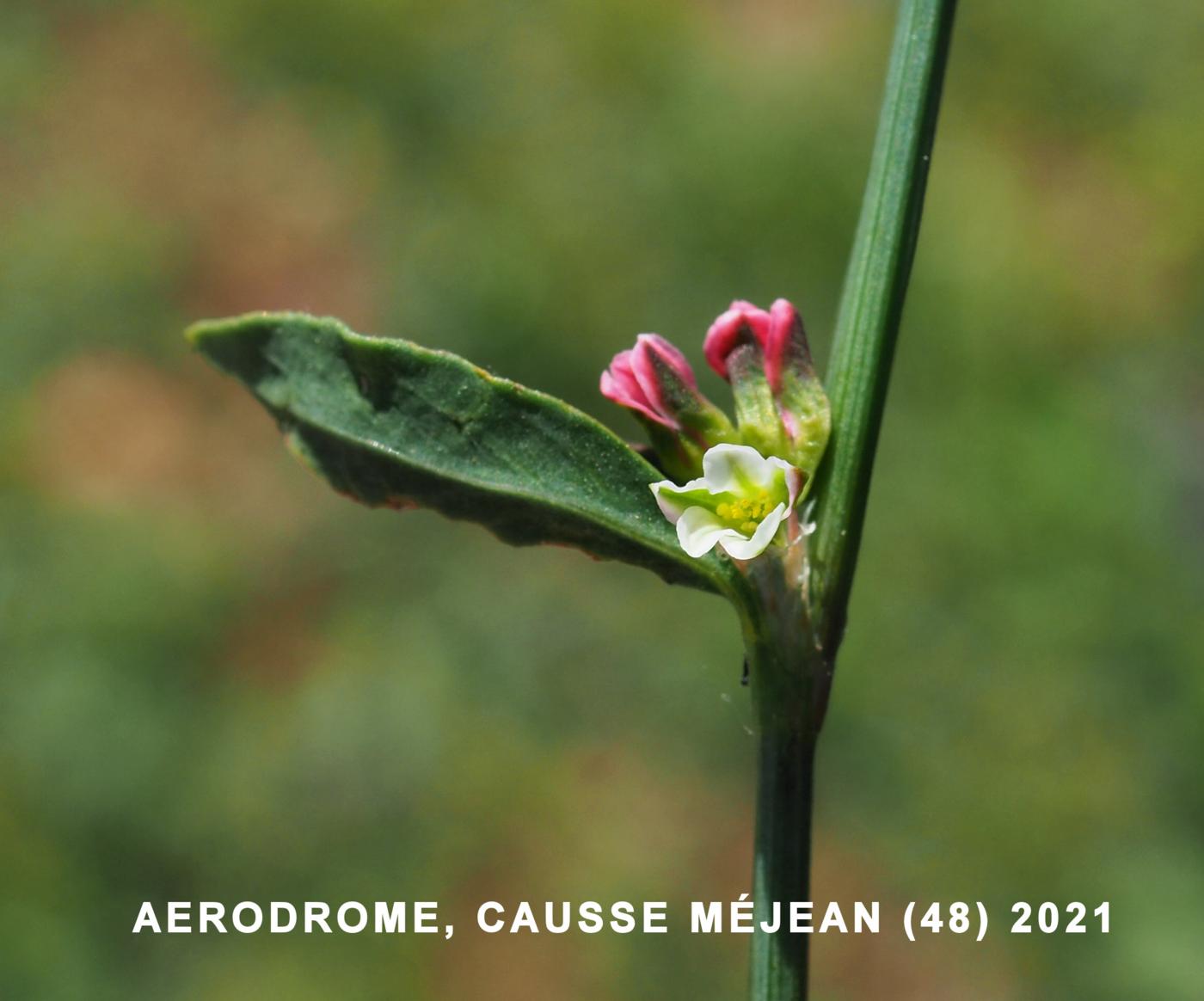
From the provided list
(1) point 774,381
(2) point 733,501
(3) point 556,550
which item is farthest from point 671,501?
(3) point 556,550

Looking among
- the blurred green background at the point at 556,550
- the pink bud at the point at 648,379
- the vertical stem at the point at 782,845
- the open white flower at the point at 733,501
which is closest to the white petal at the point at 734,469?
the open white flower at the point at 733,501

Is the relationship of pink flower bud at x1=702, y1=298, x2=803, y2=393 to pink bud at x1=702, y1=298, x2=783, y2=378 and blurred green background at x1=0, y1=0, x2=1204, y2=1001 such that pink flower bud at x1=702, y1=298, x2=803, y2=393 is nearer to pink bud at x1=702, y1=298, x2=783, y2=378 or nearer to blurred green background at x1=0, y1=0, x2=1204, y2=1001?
pink bud at x1=702, y1=298, x2=783, y2=378

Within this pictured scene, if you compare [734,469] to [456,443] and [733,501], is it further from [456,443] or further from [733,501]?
[456,443]

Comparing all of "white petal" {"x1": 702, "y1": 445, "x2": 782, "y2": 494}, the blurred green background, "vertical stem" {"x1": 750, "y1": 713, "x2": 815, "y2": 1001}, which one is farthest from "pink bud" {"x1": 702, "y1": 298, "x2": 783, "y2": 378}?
the blurred green background

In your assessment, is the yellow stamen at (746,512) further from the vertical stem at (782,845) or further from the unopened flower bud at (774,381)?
the vertical stem at (782,845)

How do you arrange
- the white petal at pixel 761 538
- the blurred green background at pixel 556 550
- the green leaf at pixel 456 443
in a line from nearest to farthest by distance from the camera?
1. the white petal at pixel 761 538
2. the green leaf at pixel 456 443
3. the blurred green background at pixel 556 550

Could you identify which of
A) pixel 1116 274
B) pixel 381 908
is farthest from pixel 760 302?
pixel 381 908
